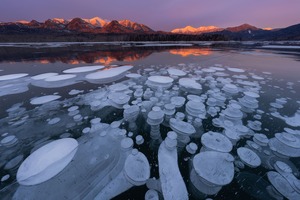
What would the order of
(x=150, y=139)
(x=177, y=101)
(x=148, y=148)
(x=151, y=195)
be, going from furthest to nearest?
(x=177, y=101)
(x=150, y=139)
(x=148, y=148)
(x=151, y=195)

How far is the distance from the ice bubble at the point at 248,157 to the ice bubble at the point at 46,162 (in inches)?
60.3

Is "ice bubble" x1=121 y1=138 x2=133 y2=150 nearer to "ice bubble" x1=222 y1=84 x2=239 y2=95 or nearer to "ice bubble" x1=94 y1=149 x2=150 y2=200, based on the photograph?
"ice bubble" x1=94 y1=149 x2=150 y2=200

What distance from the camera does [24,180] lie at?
96 cm

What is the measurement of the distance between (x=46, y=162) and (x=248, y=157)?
1.74 metres

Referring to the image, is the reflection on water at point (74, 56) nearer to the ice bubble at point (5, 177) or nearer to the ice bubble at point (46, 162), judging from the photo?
the ice bubble at point (46, 162)

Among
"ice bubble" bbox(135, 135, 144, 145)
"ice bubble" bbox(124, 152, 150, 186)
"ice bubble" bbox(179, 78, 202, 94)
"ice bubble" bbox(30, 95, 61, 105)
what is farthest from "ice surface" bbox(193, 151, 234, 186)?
"ice bubble" bbox(30, 95, 61, 105)

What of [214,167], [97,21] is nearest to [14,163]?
[214,167]

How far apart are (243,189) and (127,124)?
4.12 feet

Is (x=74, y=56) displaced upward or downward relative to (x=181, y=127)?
upward

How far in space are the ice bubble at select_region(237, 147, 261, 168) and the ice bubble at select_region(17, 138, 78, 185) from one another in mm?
1533

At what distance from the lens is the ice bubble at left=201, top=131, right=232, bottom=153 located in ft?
4.07

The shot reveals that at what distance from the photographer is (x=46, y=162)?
1062 millimetres

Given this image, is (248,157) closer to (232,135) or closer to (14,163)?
(232,135)

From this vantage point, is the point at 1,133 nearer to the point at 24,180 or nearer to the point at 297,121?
the point at 24,180
